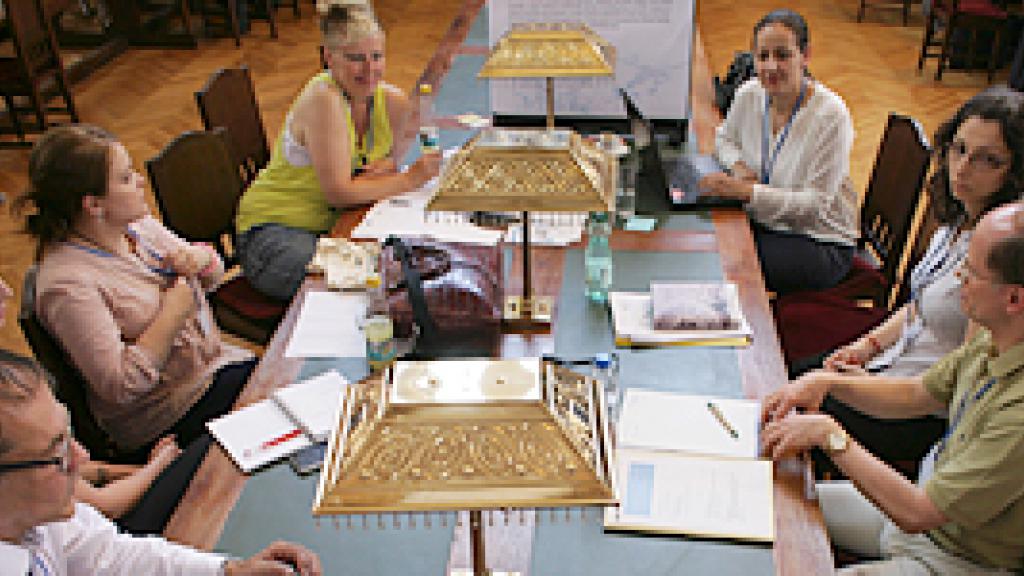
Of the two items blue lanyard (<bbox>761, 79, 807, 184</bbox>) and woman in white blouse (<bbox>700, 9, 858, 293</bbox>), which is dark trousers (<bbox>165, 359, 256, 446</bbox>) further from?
blue lanyard (<bbox>761, 79, 807, 184</bbox>)

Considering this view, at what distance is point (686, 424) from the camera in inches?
78.6

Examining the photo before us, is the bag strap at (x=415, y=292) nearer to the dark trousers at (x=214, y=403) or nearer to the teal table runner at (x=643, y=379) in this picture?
the teal table runner at (x=643, y=379)

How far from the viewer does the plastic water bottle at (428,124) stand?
3.33 m

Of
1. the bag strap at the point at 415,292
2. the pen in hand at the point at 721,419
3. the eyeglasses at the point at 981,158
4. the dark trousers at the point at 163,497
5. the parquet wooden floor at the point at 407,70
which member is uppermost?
the eyeglasses at the point at 981,158

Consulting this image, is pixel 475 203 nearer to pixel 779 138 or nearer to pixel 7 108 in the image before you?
pixel 779 138

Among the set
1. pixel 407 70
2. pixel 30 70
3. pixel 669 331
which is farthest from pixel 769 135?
pixel 30 70

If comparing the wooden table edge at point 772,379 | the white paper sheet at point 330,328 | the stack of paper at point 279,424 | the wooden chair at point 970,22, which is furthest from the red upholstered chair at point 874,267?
the wooden chair at point 970,22

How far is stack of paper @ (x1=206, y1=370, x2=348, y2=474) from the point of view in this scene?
196 cm

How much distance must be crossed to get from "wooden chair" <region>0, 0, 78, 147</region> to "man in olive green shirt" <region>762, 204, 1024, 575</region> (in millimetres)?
5233

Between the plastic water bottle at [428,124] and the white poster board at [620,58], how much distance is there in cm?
29

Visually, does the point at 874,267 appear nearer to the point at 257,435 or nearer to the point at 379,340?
the point at 379,340

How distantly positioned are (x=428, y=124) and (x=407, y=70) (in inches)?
137

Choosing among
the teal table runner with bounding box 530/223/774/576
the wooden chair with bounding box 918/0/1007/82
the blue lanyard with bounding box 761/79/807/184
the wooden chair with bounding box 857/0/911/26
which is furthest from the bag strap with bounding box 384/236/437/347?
the wooden chair with bounding box 857/0/911/26

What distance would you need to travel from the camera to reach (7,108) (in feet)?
20.2
